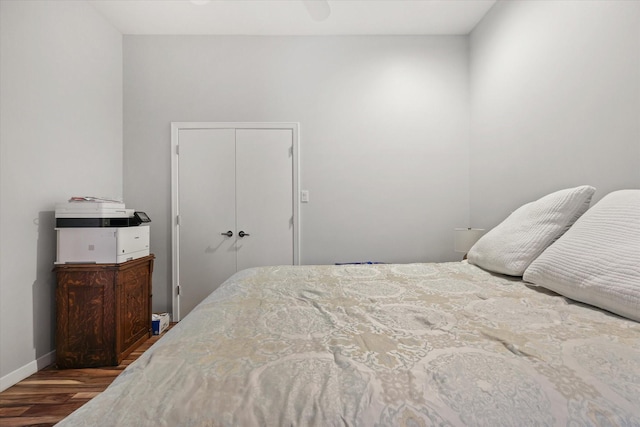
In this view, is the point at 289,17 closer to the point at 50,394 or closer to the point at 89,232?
the point at 89,232

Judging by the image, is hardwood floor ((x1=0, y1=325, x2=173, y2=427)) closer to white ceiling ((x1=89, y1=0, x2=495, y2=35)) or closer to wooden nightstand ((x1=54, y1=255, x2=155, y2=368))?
wooden nightstand ((x1=54, y1=255, x2=155, y2=368))

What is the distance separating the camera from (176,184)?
3.15 metres

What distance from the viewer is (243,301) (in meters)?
Result: 1.17

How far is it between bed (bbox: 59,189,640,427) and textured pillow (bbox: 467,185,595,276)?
29cm

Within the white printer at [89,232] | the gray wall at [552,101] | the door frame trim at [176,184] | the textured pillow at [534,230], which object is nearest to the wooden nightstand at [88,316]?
the white printer at [89,232]

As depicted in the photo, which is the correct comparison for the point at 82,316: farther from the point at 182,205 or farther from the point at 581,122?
the point at 581,122

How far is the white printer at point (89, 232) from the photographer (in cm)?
224

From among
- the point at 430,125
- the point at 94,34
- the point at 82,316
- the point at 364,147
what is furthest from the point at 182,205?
the point at 430,125

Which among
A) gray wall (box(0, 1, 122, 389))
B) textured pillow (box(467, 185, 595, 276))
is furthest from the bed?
gray wall (box(0, 1, 122, 389))

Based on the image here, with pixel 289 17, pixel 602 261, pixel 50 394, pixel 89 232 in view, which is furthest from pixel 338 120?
pixel 50 394

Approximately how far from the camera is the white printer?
2236 millimetres

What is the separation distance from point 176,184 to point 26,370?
1.80 meters

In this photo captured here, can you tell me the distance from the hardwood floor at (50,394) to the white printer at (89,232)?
76cm

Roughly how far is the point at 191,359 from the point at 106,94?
125 inches
